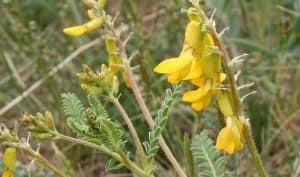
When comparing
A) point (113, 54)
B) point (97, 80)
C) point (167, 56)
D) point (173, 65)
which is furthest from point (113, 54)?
point (167, 56)

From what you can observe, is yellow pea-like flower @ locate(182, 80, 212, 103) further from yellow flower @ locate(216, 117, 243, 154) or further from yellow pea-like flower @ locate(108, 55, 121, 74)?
yellow pea-like flower @ locate(108, 55, 121, 74)

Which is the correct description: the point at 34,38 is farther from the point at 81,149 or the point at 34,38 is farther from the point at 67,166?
the point at 67,166

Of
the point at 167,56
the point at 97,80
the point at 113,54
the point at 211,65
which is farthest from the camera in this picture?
the point at 167,56

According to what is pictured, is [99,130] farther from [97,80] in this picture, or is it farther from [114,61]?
[114,61]

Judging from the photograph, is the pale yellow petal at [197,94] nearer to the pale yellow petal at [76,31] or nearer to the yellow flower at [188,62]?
the yellow flower at [188,62]

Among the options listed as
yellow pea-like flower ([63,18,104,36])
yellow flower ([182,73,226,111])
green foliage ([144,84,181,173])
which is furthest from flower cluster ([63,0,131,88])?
yellow flower ([182,73,226,111])

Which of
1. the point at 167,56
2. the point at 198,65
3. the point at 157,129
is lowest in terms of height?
the point at 167,56
